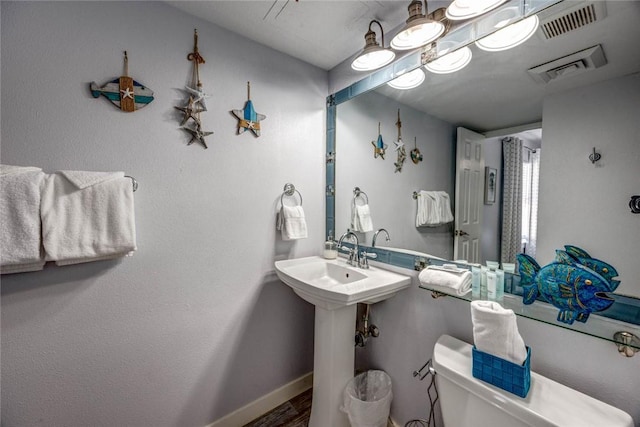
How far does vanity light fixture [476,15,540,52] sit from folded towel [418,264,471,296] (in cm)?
92

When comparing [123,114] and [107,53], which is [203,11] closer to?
[107,53]

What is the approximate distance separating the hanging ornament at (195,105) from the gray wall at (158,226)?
1.5 inches

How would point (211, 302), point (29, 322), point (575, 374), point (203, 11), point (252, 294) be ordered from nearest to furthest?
point (575, 374)
point (29, 322)
point (203, 11)
point (211, 302)
point (252, 294)

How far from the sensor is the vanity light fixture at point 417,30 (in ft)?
3.46

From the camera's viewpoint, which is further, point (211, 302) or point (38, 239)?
point (211, 302)

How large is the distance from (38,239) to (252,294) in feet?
3.18

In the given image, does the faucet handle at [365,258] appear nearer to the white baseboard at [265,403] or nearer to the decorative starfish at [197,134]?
the white baseboard at [265,403]

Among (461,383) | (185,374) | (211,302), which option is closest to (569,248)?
(461,383)

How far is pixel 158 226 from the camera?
1265 mm

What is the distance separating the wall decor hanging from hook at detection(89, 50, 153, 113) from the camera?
1.12 m

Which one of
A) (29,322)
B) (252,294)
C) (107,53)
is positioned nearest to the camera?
(29,322)

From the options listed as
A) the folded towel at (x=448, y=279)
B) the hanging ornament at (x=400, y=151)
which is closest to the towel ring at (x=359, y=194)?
the hanging ornament at (x=400, y=151)

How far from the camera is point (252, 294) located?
1571 millimetres

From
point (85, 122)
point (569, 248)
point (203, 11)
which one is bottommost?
point (569, 248)
